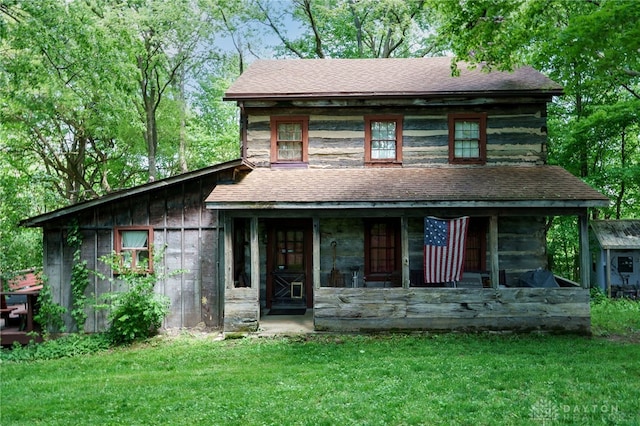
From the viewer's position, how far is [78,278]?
36.7 feet

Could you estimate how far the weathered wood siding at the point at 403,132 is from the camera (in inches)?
502

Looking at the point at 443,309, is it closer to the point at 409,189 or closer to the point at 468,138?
the point at 409,189

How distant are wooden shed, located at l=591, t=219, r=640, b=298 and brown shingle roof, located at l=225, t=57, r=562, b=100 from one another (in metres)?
6.92

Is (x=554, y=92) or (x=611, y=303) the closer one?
(x=554, y=92)

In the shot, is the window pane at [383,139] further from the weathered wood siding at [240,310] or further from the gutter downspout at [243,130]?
the weathered wood siding at [240,310]

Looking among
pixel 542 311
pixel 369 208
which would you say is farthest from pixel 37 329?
pixel 542 311

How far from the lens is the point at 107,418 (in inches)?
236

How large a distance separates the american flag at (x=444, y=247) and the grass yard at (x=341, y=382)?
1505 mm

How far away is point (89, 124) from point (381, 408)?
58.3 feet

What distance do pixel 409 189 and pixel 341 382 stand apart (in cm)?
547

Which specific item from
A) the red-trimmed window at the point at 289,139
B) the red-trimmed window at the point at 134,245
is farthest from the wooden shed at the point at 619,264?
the red-trimmed window at the point at 134,245

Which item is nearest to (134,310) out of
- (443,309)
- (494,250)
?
(443,309)

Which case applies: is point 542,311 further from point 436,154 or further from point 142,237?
point 142,237

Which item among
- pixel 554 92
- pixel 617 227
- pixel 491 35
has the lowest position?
pixel 617 227
